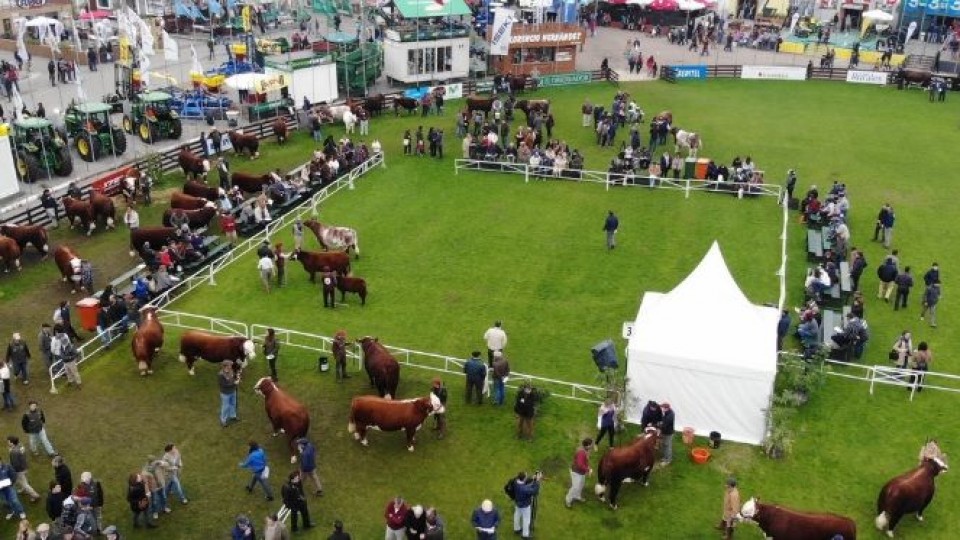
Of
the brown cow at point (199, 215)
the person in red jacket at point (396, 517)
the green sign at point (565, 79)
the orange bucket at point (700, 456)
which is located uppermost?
the green sign at point (565, 79)

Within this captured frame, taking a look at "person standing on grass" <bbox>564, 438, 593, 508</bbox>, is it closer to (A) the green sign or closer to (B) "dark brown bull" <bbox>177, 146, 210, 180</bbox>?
(B) "dark brown bull" <bbox>177, 146, 210, 180</bbox>

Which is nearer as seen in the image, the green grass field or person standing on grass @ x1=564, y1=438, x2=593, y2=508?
person standing on grass @ x1=564, y1=438, x2=593, y2=508

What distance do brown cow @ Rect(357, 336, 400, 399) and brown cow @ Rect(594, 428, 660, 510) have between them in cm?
504

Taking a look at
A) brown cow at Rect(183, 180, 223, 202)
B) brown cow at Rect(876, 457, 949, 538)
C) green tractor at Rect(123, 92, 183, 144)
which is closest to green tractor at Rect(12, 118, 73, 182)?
green tractor at Rect(123, 92, 183, 144)

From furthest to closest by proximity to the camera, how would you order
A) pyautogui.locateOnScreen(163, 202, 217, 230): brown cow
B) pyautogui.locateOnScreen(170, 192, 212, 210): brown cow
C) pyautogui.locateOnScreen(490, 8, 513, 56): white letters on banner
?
pyautogui.locateOnScreen(490, 8, 513, 56): white letters on banner, pyautogui.locateOnScreen(170, 192, 212, 210): brown cow, pyautogui.locateOnScreen(163, 202, 217, 230): brown cow

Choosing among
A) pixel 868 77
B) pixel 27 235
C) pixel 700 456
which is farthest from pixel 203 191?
pixel 868 77

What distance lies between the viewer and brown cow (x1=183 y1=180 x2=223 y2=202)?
97.3 feet

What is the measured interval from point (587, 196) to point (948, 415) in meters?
15.2

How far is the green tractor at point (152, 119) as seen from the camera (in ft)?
120

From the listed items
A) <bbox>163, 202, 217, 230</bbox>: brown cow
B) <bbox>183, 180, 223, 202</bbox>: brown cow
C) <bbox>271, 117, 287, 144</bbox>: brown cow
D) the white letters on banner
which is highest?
the white letters on banner

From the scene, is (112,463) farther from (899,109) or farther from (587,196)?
(899,109)

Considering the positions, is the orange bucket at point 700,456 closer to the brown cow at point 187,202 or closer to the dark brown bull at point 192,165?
the brown cow at point 187,202

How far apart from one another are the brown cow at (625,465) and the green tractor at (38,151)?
24563 millimetres

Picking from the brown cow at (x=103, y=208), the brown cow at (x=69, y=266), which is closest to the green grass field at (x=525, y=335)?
the brown cow at (x=69, y=266)
